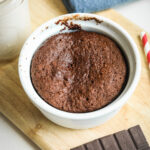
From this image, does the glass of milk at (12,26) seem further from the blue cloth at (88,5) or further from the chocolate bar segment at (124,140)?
the chocolate bar segment at (124,140)

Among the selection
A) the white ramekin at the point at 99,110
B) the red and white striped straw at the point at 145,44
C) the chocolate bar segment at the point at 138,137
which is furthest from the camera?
the red and white striped straw at the point at 145,44

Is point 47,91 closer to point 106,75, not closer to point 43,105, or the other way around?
point 43,105

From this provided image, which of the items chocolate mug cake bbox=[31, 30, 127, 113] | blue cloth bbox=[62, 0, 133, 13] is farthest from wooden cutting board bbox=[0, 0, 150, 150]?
blue cloth bbox=[62, 0, 133, 13]

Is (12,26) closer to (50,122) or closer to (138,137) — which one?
(50,122)

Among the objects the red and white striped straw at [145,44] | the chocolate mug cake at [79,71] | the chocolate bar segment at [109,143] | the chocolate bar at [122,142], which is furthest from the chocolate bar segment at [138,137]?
the red and white striped straw at [145,44]

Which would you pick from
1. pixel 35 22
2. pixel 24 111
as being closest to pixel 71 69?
pixel 24 111

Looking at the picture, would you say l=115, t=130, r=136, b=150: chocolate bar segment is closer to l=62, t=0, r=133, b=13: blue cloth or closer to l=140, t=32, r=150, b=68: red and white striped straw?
l=140, t=32, r=150, b=68: red and white striped straw
